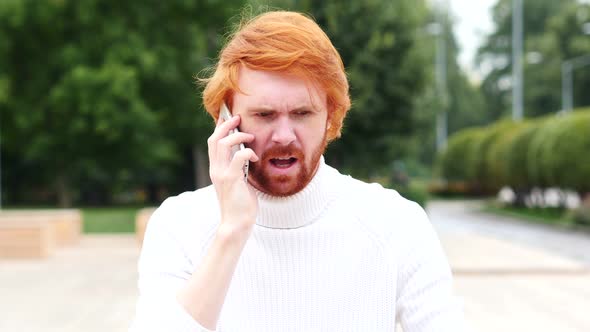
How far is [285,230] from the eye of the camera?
2.11 meters

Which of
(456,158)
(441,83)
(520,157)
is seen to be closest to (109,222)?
(441,83)

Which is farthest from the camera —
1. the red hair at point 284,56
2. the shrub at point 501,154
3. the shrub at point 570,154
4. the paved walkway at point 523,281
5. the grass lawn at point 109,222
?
the shrub at point 501,154

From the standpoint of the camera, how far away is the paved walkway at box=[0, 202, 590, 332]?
894cm

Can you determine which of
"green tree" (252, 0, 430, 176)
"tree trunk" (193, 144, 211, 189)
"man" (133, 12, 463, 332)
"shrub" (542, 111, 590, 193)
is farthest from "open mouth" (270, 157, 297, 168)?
"tree trunk" (193, 144, 211, 189)

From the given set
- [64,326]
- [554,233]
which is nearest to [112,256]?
[64,326]

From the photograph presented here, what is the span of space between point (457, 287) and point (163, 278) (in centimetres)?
992

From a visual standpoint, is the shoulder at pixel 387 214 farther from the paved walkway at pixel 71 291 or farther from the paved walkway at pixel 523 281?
the paved walkway at pixel 71 291

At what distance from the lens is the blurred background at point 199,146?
11.5 meters

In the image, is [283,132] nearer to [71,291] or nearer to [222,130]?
[222,130]

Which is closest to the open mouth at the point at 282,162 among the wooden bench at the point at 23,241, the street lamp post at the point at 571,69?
the wooden bench at the point at 23,241

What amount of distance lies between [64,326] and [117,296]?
77.4 inches

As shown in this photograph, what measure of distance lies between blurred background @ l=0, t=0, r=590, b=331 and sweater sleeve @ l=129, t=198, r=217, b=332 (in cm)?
69

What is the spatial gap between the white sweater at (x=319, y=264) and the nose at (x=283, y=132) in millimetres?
226

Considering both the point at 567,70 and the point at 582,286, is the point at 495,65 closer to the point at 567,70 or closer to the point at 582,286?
the point at 567,70
